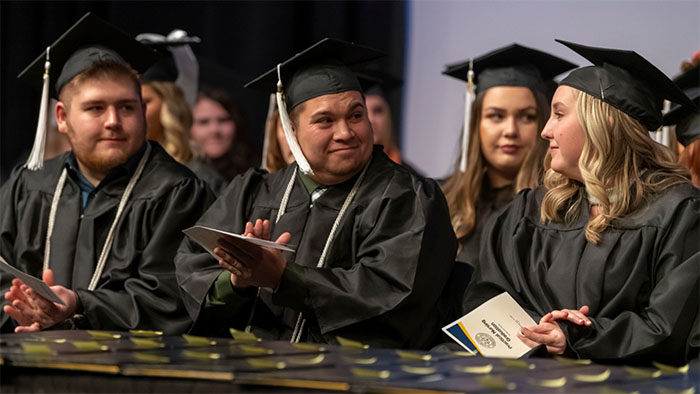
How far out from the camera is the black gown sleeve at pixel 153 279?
10.3 ft

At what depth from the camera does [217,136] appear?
5812 mm

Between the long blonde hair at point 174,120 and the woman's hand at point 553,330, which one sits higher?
the long blonde hair at point 174,120

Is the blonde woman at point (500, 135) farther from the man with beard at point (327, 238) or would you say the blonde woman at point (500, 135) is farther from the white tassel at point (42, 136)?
the white tassel at point (42, 136)

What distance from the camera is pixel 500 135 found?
13.1 feet

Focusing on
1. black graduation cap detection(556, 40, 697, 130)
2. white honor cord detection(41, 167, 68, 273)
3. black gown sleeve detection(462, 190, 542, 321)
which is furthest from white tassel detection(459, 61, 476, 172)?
white honor cord detection(41, 167, 68, 273)

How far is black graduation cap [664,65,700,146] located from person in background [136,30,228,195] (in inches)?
90.1

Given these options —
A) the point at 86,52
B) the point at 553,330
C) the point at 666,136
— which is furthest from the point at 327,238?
the point at 666,136

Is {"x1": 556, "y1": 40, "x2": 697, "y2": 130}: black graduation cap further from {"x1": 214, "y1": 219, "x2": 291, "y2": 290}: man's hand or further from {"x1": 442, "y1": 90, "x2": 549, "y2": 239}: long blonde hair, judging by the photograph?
{"x1": 214, "y1": 219, "x2": 291, "y2": 290}: man's hand

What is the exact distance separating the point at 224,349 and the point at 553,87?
7.93 ft

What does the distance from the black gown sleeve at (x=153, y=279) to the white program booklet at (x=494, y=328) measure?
1.03 metres

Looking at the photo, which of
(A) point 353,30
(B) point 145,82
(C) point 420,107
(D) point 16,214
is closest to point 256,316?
(D) point 16,214

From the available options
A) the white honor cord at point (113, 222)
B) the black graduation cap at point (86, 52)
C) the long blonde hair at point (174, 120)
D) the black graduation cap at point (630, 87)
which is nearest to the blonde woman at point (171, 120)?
the long blonde hair at point (174, 120)

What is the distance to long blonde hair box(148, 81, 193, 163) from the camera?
4.83 metres

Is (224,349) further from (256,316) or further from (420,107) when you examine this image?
(420,107)
